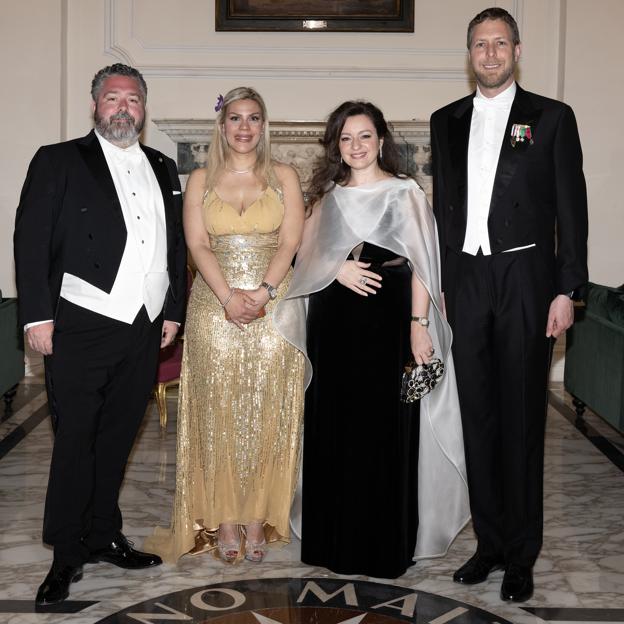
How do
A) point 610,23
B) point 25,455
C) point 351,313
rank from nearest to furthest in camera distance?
1. point 351,313
2. point 25,455
3. point 610,23

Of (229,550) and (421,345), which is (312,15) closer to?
(421,345)

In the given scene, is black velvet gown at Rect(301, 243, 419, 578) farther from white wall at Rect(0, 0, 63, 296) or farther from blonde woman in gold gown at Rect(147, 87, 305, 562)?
white wall at Rect(0, 0, 63, 296)

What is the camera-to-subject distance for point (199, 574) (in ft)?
11.9

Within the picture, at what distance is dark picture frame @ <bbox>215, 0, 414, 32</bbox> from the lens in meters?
7.32

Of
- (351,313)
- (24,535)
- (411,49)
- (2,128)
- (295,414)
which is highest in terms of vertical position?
(411,49)

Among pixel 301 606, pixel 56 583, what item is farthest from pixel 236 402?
pixel 56 583

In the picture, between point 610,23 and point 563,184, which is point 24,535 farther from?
point 610,23

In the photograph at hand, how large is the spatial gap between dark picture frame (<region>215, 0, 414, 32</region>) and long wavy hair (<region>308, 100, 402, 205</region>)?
401cm

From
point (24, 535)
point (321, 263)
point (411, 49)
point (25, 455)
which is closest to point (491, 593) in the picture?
point (321, 263)

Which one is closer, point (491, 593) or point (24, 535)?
point (491, 593)

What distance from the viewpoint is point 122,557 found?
12.1ft

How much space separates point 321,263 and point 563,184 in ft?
2.93

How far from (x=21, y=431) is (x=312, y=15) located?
373 centimetres

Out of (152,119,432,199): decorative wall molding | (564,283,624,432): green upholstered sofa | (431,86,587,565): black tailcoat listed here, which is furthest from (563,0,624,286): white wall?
(431,86,587,565): black tailcoat
